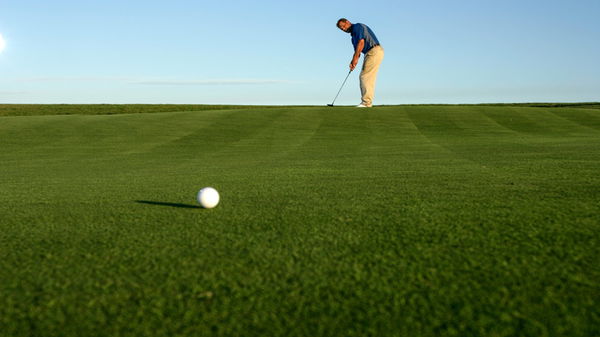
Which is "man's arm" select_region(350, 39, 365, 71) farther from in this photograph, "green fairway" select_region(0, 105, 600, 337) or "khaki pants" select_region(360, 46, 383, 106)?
"green fairway" select_region(0, 105, 600, 337)

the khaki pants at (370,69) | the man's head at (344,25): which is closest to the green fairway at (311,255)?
the man's head at (344,25)

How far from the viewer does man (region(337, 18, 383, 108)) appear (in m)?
15.0

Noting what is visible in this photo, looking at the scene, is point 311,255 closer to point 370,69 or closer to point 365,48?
point 365,48

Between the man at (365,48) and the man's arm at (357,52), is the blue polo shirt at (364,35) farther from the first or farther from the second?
the man's arm at (357,52)

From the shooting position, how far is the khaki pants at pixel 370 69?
607 inches

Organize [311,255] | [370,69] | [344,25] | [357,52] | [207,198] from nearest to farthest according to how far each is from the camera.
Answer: [311,255], [207,198], [344,25], [357,52], [370,69]

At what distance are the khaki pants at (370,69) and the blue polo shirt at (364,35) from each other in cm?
16

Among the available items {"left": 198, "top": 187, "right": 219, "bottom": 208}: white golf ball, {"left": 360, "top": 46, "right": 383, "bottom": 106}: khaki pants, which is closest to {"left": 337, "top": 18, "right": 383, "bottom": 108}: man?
{"left": 360, "top": 46, "right": 383, "bottom": 106}: khaki pants

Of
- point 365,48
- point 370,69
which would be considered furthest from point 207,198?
point 370,69

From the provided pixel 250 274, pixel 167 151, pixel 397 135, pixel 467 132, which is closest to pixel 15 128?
pixel 167 151

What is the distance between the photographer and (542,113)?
61.5 feet

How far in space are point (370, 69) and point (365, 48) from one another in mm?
732

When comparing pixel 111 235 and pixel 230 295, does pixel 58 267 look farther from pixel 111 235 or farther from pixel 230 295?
pixel 230 295

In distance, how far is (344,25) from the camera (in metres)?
14.9
